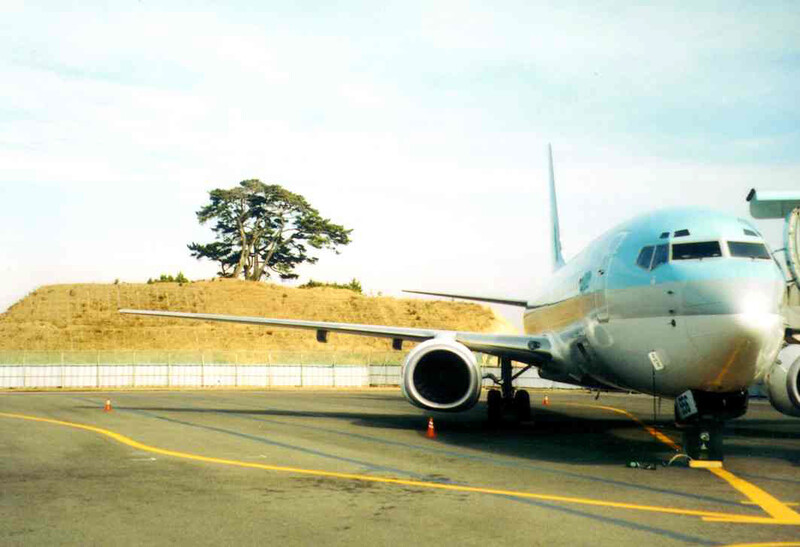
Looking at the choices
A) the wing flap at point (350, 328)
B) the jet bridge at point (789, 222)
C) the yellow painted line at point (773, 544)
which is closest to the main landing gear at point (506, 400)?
the wing flap at point (350, 328)

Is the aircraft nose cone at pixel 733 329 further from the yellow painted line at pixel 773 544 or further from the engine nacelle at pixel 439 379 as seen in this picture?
the engine nacelle at pixel 439 379

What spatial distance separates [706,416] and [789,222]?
545cm

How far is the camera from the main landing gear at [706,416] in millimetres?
12188

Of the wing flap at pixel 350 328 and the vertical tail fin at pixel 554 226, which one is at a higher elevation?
the vertical tail fin at pixel 554 226

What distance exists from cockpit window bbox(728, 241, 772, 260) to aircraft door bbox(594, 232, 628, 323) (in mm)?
2332

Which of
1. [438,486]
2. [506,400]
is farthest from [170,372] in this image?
[438,486]

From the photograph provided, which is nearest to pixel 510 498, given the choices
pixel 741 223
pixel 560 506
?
pixel 560 506

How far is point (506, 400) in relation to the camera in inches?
869

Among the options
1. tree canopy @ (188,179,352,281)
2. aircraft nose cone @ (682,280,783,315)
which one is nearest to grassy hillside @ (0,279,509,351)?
tree canopy @ (188,179,352,281)

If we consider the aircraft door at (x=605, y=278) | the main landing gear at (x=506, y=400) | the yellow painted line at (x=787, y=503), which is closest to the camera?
the yellow painted line at (x=787, y=503)

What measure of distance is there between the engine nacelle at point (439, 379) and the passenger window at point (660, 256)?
15.2 feet

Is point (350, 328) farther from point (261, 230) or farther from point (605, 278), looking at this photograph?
point (261, 230)

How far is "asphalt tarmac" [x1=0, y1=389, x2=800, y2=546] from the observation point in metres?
7.76

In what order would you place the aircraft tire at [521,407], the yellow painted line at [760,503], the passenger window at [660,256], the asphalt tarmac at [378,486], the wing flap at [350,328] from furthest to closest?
the aircraft tire at [521,407] < the wing flap at [350,328] < the passenger window at [660,256] < the yellow painted line at [760,503] < the asphalt tarmac at [378,486]
